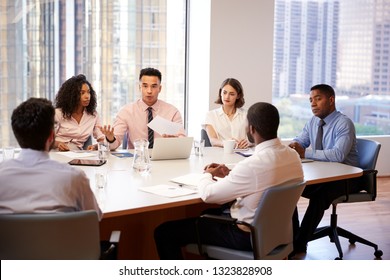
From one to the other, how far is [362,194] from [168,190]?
6.39ft

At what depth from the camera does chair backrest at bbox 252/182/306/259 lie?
10.4ft

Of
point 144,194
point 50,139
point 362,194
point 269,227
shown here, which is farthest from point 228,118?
point 50,139

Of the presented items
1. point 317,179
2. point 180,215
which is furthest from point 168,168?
point 317,179

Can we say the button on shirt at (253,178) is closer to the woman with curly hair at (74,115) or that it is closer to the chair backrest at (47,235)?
the chair backrest at (47,235)

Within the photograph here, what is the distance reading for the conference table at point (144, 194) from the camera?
10.8ft

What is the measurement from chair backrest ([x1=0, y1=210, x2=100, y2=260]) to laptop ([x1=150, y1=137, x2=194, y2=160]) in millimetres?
1742

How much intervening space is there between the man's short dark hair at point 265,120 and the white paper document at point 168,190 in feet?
1.74

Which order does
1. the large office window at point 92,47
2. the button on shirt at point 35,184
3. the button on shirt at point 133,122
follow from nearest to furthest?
the button on shirt at point 35,184, the button on shirt at point 133,122, the large office window at point 92,47

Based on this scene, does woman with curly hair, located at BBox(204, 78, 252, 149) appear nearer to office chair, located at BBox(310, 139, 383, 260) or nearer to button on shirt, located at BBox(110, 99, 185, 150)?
button on shirt, located at BBox(110, 99, 185, 150)

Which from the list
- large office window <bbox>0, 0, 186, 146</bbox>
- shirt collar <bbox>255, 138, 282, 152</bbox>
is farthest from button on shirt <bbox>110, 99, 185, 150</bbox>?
shirt collar <bbox>255, 138, 282, 152</bbox>

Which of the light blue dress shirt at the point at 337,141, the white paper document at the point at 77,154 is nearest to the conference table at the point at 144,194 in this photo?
the white paper document at the point at 77,154

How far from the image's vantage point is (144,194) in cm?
340

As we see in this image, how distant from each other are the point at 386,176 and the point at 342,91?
1.23 metres

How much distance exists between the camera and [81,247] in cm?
273
